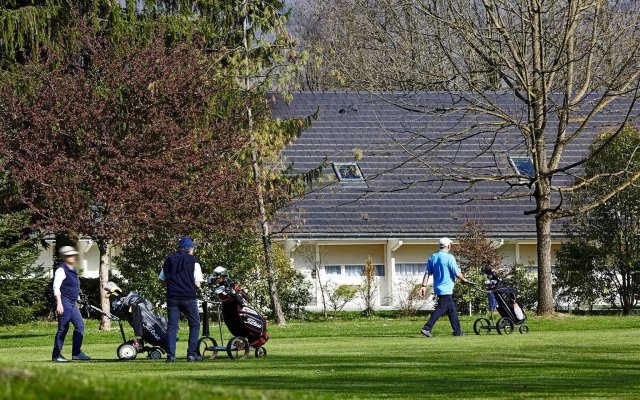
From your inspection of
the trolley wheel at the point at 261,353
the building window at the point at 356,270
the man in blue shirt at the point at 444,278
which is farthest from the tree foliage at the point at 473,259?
the trolley wheel at the point at 261,353

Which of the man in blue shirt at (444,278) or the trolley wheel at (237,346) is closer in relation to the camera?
the trolley wheel at (237,346)

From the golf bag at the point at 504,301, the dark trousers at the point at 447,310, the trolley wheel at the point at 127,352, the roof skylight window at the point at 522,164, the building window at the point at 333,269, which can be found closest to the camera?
the trolley wheel at the point at 127,352

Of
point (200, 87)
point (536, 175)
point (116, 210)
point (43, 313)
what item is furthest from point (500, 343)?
point (43, 313)

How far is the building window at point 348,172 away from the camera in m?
43.2

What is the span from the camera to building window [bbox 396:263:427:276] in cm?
4278

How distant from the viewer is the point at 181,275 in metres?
18.5

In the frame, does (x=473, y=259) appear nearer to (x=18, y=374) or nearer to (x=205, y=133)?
(x=205, y=133)

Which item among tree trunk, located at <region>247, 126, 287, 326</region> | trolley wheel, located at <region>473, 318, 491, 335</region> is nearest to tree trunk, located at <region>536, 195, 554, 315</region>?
trolley wheel, located at <region>473, 318, 491, 335</region>

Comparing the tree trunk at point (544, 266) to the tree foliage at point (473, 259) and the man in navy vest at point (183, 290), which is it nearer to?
the tree foliage at point (473, 259)

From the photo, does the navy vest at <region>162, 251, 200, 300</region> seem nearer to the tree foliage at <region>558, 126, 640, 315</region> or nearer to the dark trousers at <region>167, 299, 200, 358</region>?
the dark trousers at <region>167, 299, 200, 358</region>

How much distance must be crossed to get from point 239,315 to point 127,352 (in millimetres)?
1913

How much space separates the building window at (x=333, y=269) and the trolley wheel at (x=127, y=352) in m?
23.6

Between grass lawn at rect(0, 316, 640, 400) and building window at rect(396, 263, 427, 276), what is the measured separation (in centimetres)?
1575

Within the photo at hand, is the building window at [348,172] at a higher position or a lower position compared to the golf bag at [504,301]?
higher
